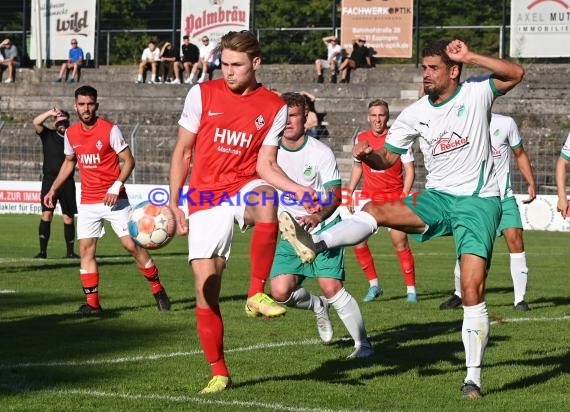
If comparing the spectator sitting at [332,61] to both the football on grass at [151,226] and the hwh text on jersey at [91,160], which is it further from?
the football on grass at [151,226]

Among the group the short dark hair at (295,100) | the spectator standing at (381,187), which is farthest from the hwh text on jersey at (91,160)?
the short dark hair at (295,100)

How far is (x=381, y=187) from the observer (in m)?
14.4

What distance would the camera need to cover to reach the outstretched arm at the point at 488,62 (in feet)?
24.8

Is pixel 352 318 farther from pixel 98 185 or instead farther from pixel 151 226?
pixel 98 185

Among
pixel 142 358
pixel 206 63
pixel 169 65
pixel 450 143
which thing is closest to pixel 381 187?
pixel 142 358

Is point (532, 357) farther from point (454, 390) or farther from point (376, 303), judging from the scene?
point (376, 303)

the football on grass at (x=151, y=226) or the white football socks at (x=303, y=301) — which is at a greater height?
the football on grass at (x=151, y=226)

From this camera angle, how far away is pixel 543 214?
2680 centimetres

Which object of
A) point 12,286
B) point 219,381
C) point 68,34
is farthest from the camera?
point 68,34

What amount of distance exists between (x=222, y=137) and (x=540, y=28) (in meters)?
28.8

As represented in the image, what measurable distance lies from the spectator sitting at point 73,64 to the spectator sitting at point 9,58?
5.48 ft

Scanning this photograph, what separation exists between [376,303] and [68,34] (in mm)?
29626

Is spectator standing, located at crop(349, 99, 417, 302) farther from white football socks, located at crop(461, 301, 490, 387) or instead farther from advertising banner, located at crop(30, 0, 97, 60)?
advertising banner, located at crop(30, 0, 97, 60)

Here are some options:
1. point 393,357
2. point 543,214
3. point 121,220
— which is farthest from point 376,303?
point 543,214
